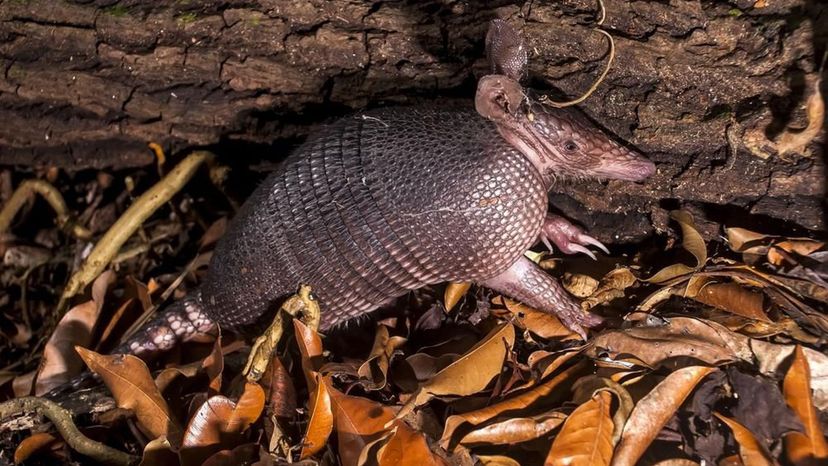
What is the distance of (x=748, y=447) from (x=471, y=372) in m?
1.08

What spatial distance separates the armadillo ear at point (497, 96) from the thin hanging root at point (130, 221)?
211 cm

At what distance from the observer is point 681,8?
291 cm

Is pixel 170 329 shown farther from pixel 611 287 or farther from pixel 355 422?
pixel 611 287

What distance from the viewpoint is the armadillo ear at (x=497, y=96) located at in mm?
3072

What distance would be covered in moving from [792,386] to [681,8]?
5.14 feet

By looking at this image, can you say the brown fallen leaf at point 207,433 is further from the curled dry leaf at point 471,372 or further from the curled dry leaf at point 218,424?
the curled dry leaf at point 471,372

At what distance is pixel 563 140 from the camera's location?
10.9ft

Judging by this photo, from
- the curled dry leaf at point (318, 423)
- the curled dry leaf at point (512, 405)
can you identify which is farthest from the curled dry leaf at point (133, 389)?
the curled dry leaf at point (512, 405)

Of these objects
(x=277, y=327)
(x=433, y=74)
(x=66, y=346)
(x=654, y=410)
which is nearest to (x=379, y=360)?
(x=277, y=327)

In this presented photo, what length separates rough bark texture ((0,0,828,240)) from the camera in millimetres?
2957

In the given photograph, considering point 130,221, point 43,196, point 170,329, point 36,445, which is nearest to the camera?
point 36,445

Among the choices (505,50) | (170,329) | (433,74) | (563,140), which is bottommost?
(170,329)

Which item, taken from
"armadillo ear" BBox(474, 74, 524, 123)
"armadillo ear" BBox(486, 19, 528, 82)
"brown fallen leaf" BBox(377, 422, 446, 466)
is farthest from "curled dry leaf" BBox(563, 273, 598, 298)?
"brown fallen leaf" BBox(377, 422, 446, 466)

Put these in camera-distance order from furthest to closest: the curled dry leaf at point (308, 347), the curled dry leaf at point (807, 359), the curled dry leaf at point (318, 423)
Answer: the curled dry leaf at point (308, 347)
the curled dry leaf at point (318, 423)
the curled dry leaf at point (807, 359)
